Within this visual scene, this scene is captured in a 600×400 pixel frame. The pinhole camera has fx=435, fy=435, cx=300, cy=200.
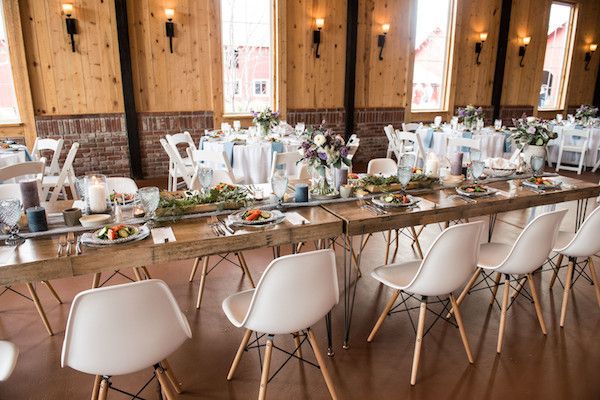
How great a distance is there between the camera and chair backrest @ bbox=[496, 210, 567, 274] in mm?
2266

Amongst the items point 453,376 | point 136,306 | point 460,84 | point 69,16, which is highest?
point 69,16

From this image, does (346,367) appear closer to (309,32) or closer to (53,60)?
(53,60)

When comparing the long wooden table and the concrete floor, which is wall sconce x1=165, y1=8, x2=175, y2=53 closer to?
the concrete floor

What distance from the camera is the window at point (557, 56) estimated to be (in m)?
9.85

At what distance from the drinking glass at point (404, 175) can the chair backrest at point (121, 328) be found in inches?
63.2

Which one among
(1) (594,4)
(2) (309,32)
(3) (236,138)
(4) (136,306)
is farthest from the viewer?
(1) (594,4)

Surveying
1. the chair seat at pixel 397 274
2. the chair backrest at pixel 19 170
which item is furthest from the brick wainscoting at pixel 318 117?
the chair seat at pixel 397 274

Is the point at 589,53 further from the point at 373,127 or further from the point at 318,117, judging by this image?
the point at 318,117

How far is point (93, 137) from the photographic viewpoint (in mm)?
6312

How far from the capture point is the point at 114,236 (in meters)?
1.90

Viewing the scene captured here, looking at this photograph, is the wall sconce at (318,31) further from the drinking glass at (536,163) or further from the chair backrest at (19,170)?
the chair backrest at (19,170)

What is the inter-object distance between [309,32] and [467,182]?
16.9 feet

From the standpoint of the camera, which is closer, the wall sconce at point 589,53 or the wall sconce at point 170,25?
the wall sconce at point 170,25

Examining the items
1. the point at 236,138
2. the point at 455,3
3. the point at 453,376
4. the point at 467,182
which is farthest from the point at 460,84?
the point at 453,376
